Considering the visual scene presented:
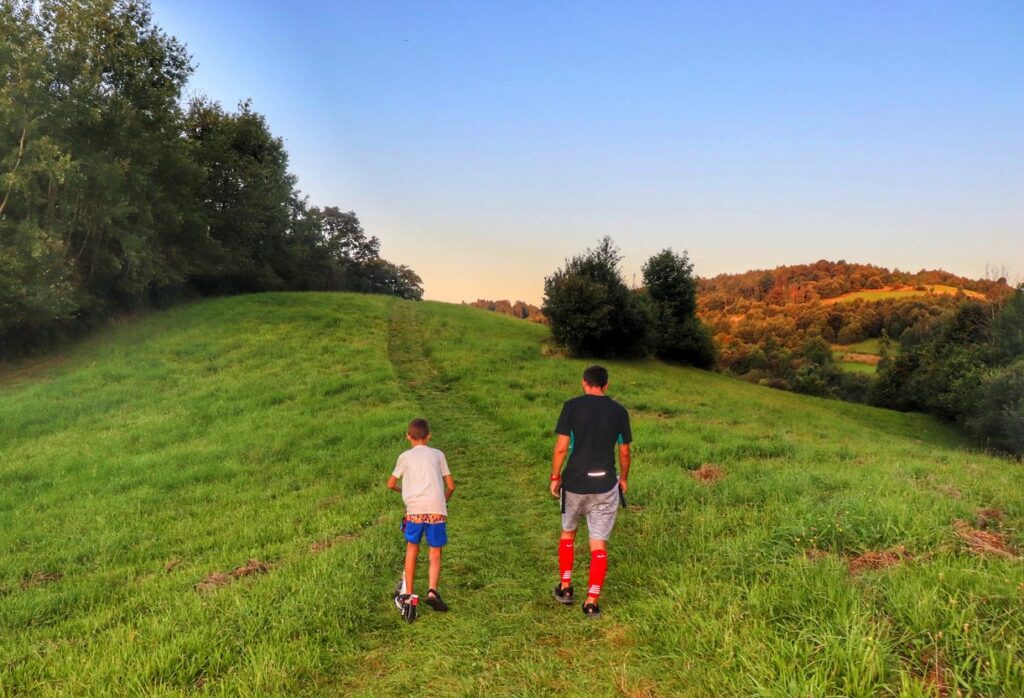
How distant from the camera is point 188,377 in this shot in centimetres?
1975

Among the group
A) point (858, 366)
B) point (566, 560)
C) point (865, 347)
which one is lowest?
point (858, 366)

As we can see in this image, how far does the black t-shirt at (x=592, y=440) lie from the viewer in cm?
566

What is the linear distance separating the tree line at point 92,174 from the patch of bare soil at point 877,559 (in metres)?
27.9

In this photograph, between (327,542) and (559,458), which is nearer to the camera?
(559,458)

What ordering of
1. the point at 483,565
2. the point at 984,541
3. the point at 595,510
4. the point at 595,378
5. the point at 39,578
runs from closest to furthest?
the point at 984,541 → the point at 595,510 → the point at 595,378 → the point at 483,565 → the point at 39,578

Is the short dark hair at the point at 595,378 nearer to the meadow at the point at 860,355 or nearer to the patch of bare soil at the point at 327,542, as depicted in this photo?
the patch of bare soil at the point at 327,542

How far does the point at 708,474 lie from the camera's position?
10141 millimetres

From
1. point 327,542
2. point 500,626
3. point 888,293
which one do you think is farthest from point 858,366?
point 500,626

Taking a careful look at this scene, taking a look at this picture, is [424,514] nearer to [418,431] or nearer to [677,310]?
[418,431]

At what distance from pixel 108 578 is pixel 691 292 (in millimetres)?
37268

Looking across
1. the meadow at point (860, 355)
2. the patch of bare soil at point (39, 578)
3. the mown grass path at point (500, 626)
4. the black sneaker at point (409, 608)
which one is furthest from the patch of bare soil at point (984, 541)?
the meadow at point (860, 355)

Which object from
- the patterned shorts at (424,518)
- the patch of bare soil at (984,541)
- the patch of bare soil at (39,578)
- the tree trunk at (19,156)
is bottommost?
the patch of bare soil at (39,578)

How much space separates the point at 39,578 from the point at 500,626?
624cm

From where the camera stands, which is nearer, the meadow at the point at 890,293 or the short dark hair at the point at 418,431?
the short dark hair at the point at 418,431
